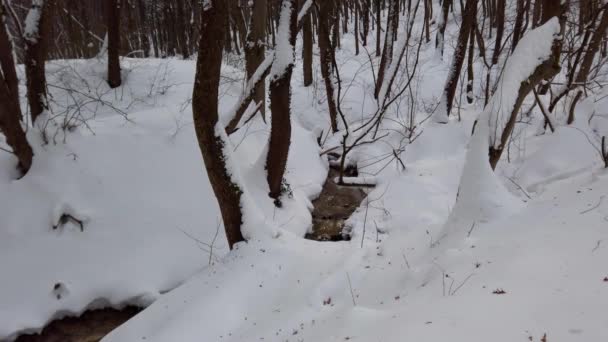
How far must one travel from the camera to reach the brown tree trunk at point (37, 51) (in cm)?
434

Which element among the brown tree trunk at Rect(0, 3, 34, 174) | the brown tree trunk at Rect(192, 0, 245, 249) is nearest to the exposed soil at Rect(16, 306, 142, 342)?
the brown tree trunk at Rect(192, 0, 245, 249)

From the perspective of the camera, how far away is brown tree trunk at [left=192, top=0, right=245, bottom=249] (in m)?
2.76

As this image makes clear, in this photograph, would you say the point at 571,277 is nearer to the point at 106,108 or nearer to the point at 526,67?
the point at 526,67

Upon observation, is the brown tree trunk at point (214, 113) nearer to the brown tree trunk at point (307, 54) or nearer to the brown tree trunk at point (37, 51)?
the brown tree trunk at point (37, 51)

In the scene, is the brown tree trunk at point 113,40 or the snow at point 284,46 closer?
the snow at point 284,46

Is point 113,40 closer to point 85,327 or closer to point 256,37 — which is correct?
point 256,37

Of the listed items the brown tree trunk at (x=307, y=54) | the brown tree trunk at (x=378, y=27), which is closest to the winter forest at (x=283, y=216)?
the brown tree trunk at (x=307, y=54)

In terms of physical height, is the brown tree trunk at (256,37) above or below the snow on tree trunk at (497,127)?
above

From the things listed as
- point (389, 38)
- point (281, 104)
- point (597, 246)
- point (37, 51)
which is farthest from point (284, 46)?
point (389, 38)

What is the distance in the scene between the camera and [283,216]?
190 inches

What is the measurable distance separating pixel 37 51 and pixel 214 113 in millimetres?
2845

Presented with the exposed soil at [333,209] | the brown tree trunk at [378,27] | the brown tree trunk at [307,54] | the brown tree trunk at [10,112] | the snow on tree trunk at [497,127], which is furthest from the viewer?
the brown tree trunk at [378,27]

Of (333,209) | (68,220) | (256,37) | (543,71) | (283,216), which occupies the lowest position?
(333,209)

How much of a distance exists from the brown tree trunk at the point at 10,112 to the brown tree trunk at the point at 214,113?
2369 millimetres
